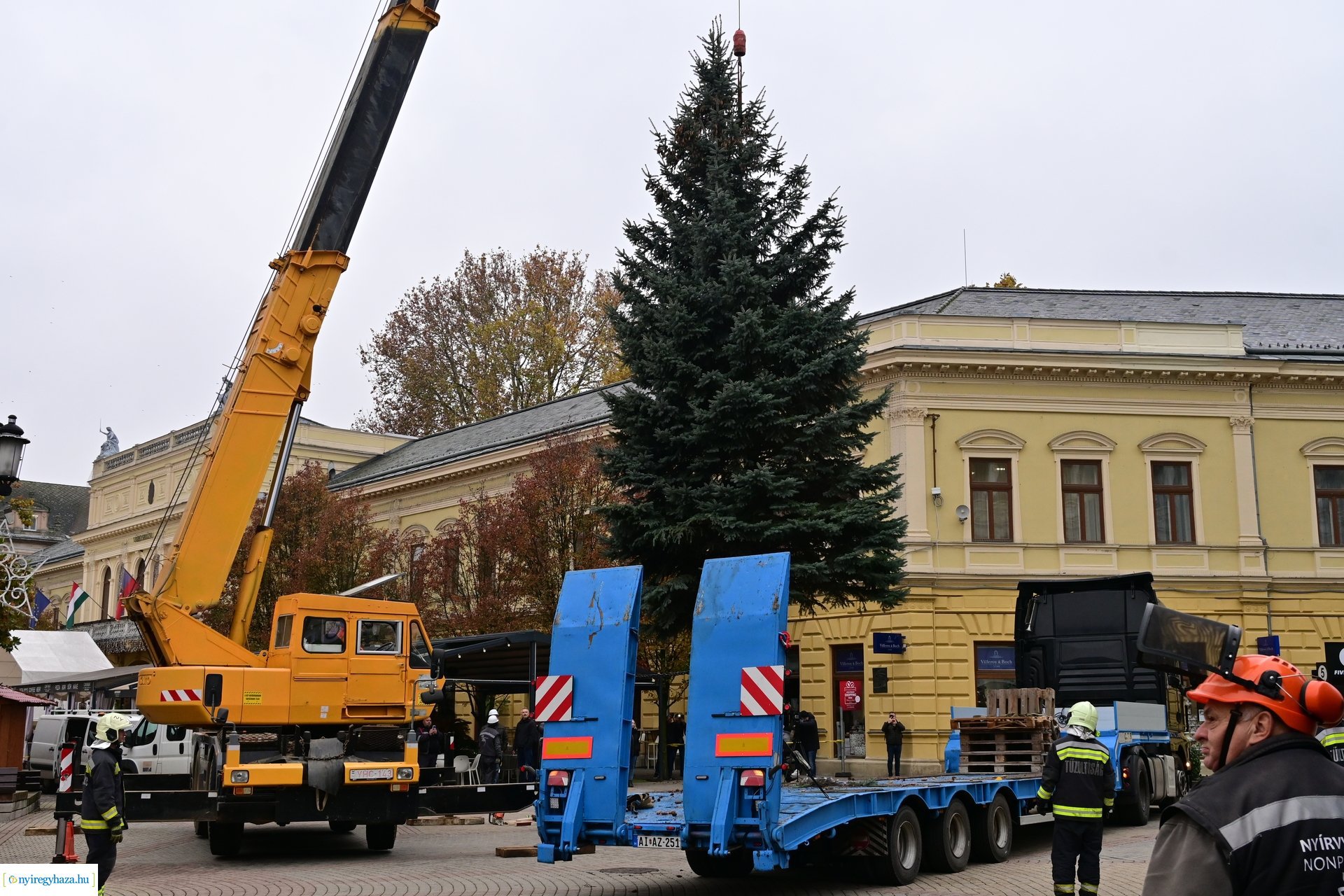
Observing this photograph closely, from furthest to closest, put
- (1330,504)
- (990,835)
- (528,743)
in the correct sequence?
(1330,504), (528,743), (990,835)

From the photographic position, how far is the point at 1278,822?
310 cm

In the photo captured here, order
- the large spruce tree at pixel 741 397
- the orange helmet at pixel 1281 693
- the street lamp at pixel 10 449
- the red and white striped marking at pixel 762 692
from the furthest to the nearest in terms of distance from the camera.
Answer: the large spruce tree at pixel 741 397
the street lamp at pixel 10 449
the red and white striped marking at pixel 762 692
the orange helmet at pixel 1281 693

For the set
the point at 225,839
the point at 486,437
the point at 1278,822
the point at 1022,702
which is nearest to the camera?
the point at 1278,822

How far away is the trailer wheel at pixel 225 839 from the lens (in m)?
16.0

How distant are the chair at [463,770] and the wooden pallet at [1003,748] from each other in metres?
6.86

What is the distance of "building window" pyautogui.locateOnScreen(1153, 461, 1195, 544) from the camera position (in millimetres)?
31188

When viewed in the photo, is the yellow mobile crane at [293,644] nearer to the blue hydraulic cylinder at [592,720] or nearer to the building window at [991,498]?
the blue hydraulic cylinder at [592,720]

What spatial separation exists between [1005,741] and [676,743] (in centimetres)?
1655

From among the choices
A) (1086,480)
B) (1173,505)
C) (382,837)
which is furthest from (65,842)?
(1173,505)

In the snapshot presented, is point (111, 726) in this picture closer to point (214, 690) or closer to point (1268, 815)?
point (214, 690)

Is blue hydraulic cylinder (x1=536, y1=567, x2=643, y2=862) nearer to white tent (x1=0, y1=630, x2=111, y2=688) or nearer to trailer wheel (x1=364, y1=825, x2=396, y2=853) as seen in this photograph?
trailer wheel (x1=364, y1=825, x2=396, y2=853)

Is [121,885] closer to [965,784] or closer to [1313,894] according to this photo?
[965,784]

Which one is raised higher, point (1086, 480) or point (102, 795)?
point (1086, 480)

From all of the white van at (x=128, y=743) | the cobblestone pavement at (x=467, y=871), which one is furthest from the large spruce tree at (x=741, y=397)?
the white van at (x=128, y=743)
